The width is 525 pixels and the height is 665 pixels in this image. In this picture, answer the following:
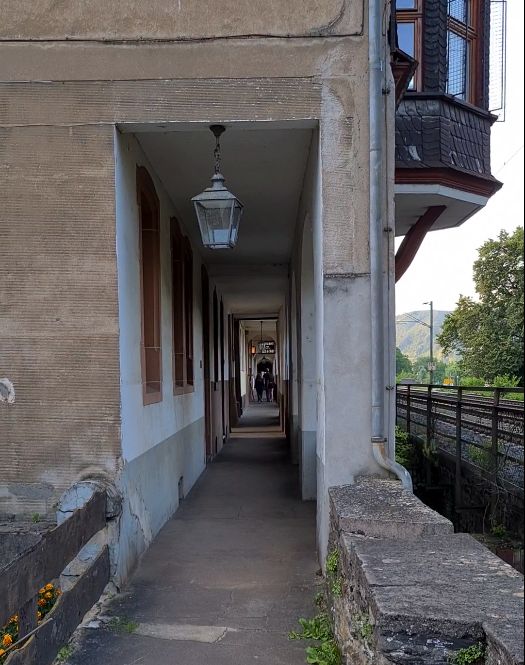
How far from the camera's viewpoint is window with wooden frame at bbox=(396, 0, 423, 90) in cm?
729

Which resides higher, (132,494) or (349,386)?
(349,386)

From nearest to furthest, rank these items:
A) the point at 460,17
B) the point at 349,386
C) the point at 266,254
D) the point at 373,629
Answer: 1. the point at 373,629
2. the point at 349,386
3. the point at 460,17
4. the point at 266,254

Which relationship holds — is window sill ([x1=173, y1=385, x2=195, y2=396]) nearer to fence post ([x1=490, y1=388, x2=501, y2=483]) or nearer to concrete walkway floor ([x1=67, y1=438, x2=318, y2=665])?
concrete walkway floor ([x1=67, y1=438, x2=318, y2=665])

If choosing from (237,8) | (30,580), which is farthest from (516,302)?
(237,8)

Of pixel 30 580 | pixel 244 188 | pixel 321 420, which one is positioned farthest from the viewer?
pixel 244 188

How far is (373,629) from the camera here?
110 inches

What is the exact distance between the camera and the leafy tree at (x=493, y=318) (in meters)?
1.34

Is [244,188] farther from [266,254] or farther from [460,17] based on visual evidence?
[266,254]

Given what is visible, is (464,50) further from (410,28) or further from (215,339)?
(215,339)

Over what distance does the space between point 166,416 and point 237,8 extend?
13.9 feet

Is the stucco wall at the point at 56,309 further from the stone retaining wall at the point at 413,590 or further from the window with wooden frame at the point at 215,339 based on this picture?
the window with wooden frame at the point at 215,339

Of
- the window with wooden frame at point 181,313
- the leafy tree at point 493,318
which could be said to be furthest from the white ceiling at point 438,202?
the leafy tree at point 493,318

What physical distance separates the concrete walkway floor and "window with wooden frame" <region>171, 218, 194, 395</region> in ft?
5.50

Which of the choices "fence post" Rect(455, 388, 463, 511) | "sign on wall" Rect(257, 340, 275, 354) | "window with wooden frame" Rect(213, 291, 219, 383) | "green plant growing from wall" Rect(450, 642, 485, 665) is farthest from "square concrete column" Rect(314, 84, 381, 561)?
"sign on wall" Rect(257, 340, 275, 354)
